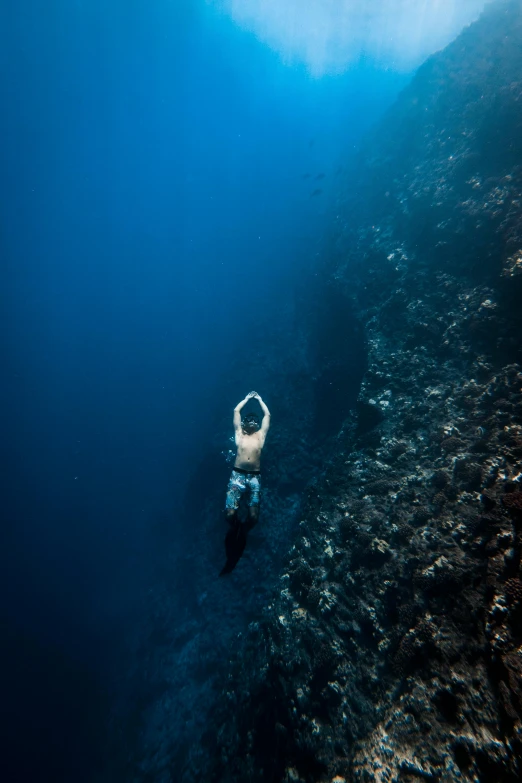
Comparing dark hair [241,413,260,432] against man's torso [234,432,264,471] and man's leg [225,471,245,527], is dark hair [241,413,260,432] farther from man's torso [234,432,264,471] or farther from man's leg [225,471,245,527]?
man's leg [225,471,245,527]

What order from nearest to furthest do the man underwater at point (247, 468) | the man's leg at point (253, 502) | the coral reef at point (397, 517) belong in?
the coral reef at point (397, 517), the man's leg at point (253, 502), the man underwater at point (247, 468)

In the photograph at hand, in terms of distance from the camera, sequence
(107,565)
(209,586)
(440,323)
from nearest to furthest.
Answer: (440,323) < (209,586) < (107,565)

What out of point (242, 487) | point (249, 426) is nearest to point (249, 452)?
point (249, 426)

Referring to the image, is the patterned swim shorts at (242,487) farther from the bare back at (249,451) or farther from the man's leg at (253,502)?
the bare back at (249,451)

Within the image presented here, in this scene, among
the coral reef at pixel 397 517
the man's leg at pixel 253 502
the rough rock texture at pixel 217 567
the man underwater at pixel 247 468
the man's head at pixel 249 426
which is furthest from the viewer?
the rough rock texture at pixel 217 567

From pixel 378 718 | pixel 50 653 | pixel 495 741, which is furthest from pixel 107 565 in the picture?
pixel 495 741

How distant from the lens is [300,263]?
71.7 ft

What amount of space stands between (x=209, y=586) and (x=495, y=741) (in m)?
13.0

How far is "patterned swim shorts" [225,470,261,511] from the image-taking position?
6.61 m

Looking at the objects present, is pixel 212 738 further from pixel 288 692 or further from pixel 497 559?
pixel 497 559

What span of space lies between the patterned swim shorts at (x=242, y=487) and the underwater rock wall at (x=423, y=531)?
10.4ft

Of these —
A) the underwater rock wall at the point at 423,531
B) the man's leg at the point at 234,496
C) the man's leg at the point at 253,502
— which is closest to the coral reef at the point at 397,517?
the underwater rock wall at the point at 423,531

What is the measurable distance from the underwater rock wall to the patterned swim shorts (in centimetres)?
317

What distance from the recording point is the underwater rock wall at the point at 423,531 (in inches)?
181
